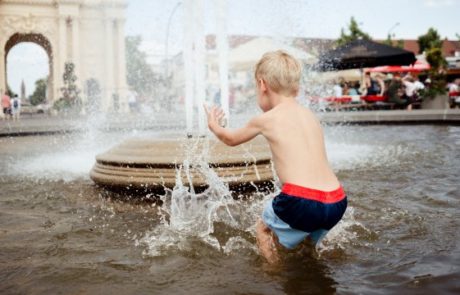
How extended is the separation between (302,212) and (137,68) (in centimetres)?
4904

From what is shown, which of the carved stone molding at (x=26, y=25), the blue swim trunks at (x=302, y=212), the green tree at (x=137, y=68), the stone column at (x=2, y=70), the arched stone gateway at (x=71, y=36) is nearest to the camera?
the blue swim trunks at (x=302, y=212)

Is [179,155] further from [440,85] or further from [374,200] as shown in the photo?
[440,85]

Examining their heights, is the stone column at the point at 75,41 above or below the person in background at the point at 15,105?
above

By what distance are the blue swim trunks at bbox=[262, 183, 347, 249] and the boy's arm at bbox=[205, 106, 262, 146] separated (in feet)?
1.12

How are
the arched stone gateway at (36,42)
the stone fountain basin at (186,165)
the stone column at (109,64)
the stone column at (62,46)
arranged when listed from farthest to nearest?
the stone column at (62,46)
the arched stone gateway at (36,42)
the stone column at (109,64)
the stone fountain basin at (186,165)

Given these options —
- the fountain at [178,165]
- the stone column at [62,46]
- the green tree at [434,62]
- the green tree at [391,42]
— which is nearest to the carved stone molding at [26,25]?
the stone column at [62,46]

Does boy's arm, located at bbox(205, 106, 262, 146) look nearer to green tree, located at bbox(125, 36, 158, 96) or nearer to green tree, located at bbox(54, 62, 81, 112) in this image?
green tree, located at bbox(54, 62, 81, 112)

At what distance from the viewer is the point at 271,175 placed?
14.3 ft

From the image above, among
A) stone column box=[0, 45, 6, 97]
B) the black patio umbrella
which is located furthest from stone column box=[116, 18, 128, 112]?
the black patio umbrella

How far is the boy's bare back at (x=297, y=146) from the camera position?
8.39 ft

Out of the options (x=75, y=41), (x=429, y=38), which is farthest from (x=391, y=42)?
(x=75, y=41)

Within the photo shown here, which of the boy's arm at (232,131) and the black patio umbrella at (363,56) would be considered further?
the black patio umbrella at (363,56)

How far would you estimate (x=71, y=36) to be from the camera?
40938 millimetres

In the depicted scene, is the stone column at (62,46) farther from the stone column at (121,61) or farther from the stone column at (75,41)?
the stone column at (121,61)
